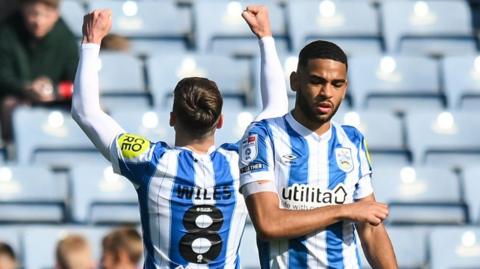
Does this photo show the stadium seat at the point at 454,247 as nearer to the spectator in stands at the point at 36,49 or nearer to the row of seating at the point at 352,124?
the row of seating at the point at 352,124

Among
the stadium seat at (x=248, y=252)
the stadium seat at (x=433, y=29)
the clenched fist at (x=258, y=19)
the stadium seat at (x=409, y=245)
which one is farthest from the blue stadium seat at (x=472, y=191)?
the clenched fist at (x=258, y=19)

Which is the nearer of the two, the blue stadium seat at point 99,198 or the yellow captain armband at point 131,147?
the yellow captain armband at point 131,147

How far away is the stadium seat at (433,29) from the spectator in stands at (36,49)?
8.78 feet

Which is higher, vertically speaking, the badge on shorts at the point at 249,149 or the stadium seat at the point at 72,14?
the stadium seat at the point at 72,14

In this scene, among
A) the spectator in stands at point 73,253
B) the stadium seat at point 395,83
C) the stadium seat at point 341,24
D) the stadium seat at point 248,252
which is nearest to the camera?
the spectator in stands at point 73,253

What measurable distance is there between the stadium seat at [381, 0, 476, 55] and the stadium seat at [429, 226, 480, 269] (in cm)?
276

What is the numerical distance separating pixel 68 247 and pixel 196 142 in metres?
2.17

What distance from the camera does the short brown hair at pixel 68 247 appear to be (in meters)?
7.19

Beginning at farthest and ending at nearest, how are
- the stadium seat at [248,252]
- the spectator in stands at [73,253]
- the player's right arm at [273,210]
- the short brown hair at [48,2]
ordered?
the short brown hair at [48,2]
the stadium seat at [248,252]
the spectator in stands at [73,253]
the player's right arm at [273,210]

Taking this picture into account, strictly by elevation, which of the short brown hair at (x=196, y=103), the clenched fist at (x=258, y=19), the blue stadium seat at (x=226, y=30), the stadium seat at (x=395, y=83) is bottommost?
the short brown hair at (x=196, y=103)

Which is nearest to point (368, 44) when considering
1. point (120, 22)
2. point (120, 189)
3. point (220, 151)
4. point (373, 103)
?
point (373, 103)

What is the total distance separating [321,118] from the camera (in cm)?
486

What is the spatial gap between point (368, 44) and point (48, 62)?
2622mm

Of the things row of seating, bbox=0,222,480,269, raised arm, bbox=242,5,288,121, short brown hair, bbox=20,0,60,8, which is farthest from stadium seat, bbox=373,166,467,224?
raised arm, bbox=242,5,288,121
